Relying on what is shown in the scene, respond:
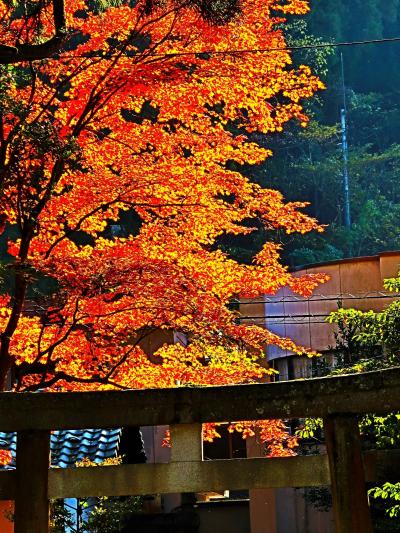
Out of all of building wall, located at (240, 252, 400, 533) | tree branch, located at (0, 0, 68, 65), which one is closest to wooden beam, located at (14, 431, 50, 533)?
tree branch, located at (0, 0, 68, 65)

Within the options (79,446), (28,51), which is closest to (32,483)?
(28,51)

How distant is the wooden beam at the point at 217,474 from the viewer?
643 centimetres

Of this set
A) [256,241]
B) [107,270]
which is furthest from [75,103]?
[256,241]

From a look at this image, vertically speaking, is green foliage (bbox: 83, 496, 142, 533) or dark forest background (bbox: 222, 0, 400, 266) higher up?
dark forest background (bbox: 222, 0, 400, 266)

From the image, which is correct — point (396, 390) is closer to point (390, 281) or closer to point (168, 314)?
point (390, 281)

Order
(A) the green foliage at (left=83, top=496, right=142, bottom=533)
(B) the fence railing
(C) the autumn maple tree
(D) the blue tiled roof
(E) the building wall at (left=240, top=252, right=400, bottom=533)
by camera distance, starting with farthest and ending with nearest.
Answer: (E) the building wall at (left=240, top=252, right=400, bottom=533) < (D) the blue tiled roof < (A) the green foliage at (left=83, top=496, right=142, bottom=533) < (C) the autumn maple tree < (B) the fence railing

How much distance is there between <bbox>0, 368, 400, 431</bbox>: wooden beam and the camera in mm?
6465

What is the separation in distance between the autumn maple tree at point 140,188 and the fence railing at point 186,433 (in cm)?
503

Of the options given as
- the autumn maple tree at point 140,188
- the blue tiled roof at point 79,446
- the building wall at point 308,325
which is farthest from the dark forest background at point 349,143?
the autumn maple tree at point 140,188

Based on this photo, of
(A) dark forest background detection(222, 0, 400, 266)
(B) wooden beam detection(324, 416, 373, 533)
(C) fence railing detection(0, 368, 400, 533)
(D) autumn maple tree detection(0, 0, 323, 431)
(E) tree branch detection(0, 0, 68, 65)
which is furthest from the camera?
(A) dark forest background detection(222, 0, 400, 266)

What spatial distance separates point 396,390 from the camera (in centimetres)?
633

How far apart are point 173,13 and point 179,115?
60.1 inches

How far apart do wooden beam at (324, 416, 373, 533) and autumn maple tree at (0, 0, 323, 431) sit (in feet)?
19.4

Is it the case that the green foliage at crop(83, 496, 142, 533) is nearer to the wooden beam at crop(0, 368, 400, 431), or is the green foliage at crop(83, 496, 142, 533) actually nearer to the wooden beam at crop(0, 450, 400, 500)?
the wooden beam at crop(0, 450, 400, 500)
